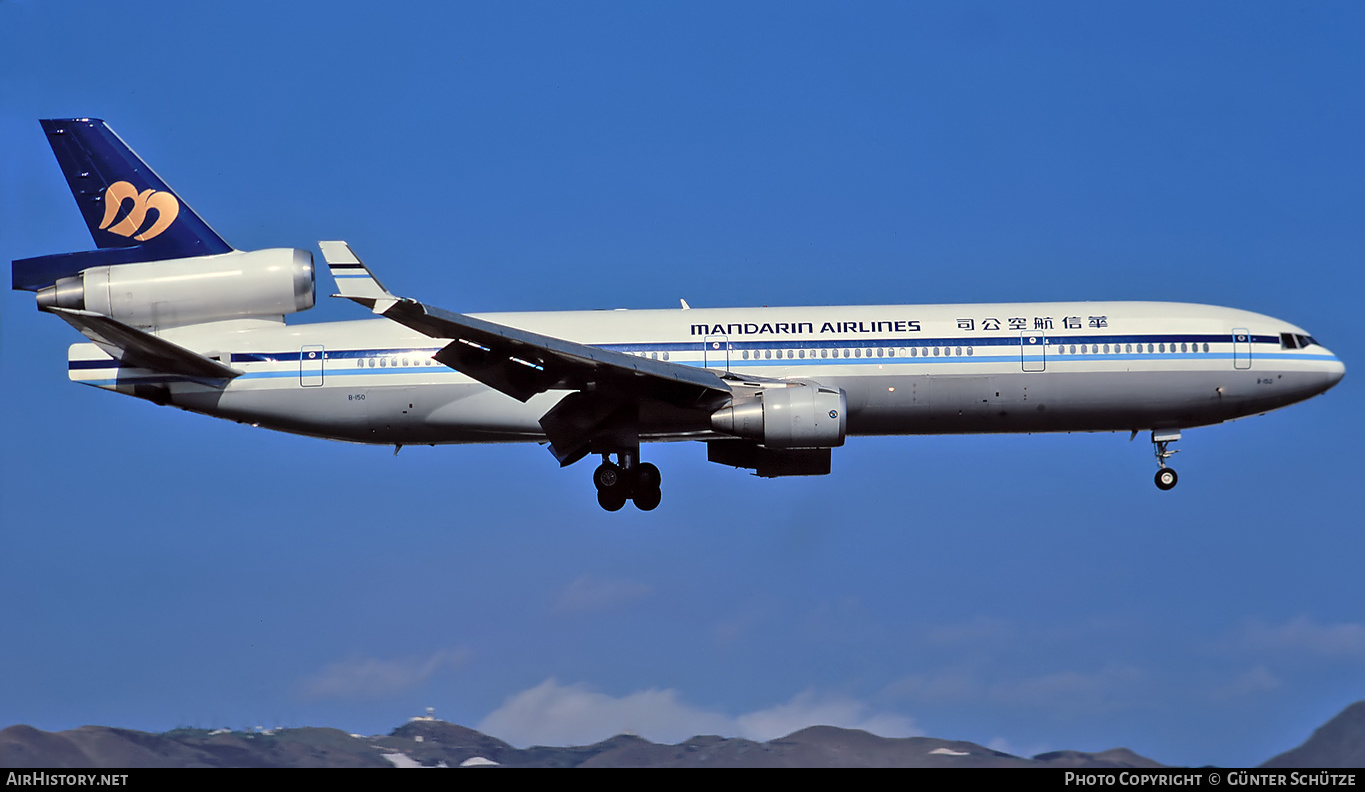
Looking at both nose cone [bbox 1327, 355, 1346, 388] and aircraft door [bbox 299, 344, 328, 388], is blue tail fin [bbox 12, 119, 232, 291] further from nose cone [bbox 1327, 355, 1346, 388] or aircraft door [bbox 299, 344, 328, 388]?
nose cone [bbox 1327, 355, 1346, 388]

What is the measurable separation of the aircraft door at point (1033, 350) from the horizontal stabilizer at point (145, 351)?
19085 millimetres

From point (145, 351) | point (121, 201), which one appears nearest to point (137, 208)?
point (121, 201)

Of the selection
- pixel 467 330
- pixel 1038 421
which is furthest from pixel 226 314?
pixel 1038 421

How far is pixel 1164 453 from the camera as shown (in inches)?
1447

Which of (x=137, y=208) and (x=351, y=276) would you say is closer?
(x=351, y=276)

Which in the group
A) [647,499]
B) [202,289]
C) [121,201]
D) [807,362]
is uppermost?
[121,201]

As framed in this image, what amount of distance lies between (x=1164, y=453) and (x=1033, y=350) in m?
4.82

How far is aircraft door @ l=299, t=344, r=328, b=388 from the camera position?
117 feet

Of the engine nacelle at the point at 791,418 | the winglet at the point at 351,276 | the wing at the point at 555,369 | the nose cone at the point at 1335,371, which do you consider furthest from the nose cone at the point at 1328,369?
the winglet at the point at 351,276

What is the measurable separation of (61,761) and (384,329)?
52.2 feet

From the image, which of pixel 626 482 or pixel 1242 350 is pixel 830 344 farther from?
pixel 1242 350

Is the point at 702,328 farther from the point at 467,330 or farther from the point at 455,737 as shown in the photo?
the point at 455,737

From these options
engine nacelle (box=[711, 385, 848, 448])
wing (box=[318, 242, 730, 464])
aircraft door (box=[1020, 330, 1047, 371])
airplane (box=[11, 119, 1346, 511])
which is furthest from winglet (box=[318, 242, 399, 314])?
aircraft door (box=[1020, 330, 1047, 371])

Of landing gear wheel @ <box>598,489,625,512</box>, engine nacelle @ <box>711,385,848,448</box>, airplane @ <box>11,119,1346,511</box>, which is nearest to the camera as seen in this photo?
engine nacelle @ <box>711,385,848,448</box>
